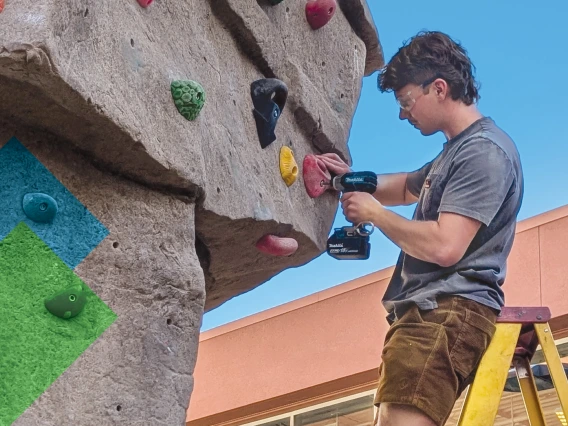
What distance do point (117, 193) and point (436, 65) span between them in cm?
128

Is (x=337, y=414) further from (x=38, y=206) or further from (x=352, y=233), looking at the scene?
(x=38, y=206)

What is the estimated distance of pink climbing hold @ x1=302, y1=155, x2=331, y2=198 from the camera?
372 cm

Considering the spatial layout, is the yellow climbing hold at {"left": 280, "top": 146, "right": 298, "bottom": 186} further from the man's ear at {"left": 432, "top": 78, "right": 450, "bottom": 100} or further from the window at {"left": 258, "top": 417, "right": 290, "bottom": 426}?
the window at {"left": 258, "top": 417, "right": 290, "bottom": 426}

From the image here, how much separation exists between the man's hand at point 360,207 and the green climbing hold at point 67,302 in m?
1.09

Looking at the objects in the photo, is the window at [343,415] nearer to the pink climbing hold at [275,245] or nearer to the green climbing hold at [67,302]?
the pink climbing hold at [275,245]

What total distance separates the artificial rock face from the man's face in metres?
0.57

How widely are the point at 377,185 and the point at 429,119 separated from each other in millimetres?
359

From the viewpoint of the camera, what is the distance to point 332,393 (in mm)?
9672

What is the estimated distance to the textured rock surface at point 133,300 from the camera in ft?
8.71

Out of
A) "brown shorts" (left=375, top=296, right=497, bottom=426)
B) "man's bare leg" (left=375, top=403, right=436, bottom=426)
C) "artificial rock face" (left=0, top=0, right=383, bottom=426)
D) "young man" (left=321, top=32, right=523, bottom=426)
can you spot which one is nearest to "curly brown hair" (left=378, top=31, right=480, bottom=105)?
"young man" (left=321, top=32, right=523, bottom=426)

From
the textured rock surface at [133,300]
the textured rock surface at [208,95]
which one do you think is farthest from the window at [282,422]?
the textured rock surface at [133,300]

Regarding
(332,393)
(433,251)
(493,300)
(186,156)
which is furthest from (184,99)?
(332,393)

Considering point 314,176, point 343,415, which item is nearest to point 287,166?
point 314,176

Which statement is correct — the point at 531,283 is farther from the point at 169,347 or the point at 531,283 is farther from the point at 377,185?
the point at 169,347
